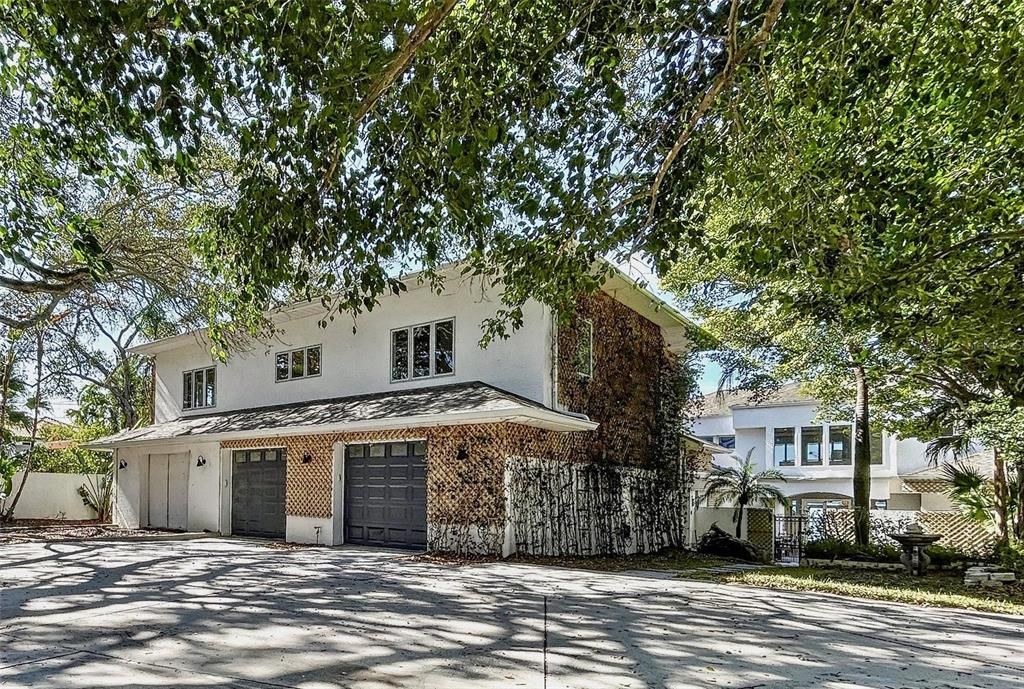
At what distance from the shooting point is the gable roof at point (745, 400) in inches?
1179

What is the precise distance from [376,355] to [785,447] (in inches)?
844

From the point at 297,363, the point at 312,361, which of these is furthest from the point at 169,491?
the point at 312,361

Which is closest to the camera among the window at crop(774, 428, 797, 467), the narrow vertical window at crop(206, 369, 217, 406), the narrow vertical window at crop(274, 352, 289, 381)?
the narrow vertical window at crop(274, 352, 289, 381)

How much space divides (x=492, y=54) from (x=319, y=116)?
1373 mm

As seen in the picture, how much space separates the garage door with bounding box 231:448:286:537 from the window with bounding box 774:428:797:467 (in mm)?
22019

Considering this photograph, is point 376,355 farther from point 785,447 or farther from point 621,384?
point 785,447

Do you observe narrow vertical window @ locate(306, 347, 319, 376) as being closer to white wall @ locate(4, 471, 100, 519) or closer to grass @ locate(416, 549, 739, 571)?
grass @ locate(416, 549, 739, 571)

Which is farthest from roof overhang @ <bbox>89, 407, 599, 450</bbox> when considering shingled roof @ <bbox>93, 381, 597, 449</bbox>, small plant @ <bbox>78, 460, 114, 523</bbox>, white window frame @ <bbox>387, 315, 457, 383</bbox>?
small plant @ <bbox>78, 460, 114, 523</bbox>

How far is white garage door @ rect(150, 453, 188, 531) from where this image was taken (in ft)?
63.3

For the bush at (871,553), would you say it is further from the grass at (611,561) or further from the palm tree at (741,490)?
the palm tree at (741,490)

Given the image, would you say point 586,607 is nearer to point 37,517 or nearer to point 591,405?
point 591,405

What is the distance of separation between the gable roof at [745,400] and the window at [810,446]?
3.96ft

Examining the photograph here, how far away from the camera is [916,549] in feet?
41.0

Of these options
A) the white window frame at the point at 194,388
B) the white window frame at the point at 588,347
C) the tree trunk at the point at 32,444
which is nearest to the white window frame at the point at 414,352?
the white window frame at the point at 588,347
